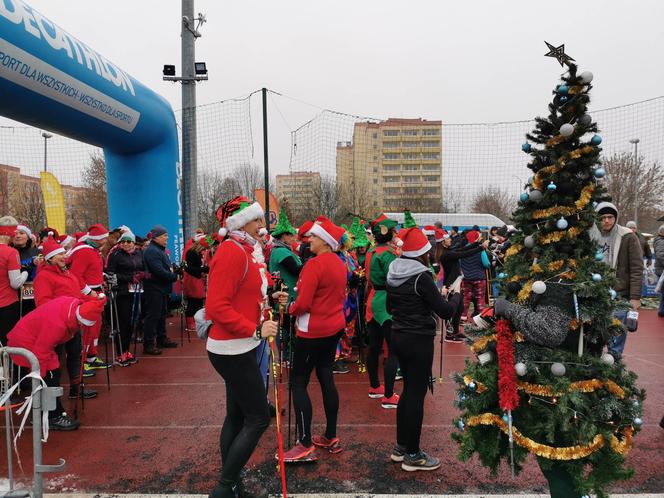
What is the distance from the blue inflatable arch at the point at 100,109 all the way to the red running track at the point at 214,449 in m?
4.22

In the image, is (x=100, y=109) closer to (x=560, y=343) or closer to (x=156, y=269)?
(x=156, y=269)

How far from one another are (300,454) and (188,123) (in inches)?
346

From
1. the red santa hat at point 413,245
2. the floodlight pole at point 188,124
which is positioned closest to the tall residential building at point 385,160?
the floodlight pole at point 188,124

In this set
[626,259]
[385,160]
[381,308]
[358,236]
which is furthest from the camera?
[385,160]

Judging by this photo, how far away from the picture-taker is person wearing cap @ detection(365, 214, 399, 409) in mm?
4789

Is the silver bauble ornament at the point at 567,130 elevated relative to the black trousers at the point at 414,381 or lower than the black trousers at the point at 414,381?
elevated

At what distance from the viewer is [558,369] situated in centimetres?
242

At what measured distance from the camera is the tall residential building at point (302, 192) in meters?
11.9

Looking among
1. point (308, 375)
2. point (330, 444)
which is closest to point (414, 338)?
point (308, 375)

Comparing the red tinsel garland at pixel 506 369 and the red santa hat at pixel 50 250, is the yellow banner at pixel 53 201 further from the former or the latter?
the red tinsel garland at pixel 506 369

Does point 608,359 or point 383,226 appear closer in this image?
point 608,359

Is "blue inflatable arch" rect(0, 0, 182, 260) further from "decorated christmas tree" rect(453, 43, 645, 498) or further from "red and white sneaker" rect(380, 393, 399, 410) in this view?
Answer: "decorated christmas tree" rect(453, 43, 645, 498)

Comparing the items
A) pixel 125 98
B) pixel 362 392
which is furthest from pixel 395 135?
pixel 362 392

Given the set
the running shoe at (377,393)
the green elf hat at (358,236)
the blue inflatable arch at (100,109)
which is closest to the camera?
the running shoe at (377,393)
